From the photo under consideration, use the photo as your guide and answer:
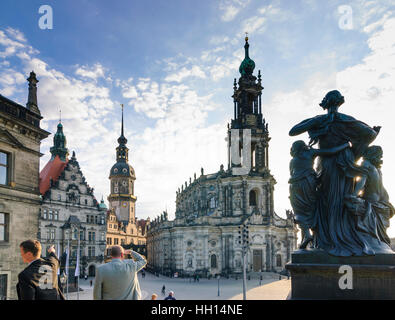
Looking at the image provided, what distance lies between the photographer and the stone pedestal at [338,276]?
7375mm

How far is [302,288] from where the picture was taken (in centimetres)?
787

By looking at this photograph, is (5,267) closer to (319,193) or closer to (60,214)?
(319,193)

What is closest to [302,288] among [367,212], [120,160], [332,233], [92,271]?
[332,233]

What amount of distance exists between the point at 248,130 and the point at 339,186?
54807mm

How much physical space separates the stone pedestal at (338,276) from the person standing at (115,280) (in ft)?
14.7

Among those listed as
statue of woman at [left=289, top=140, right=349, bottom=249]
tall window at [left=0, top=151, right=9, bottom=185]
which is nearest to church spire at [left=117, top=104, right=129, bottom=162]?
tall window at [left=0, top=151, right=9, bottom=185]

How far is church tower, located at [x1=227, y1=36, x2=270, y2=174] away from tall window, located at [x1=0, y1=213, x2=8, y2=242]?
46.3 m

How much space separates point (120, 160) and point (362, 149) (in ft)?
318

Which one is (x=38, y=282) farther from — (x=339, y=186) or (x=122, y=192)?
(x=122, y=192)

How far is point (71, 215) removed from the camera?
52.6 m

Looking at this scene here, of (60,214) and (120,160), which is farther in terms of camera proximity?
(120,160)

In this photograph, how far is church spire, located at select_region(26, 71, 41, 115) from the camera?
21.0 m

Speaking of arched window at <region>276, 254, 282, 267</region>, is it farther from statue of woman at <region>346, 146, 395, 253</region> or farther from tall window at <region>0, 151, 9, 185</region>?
statue of woman at <region>346, 146, 395, 253</region>
